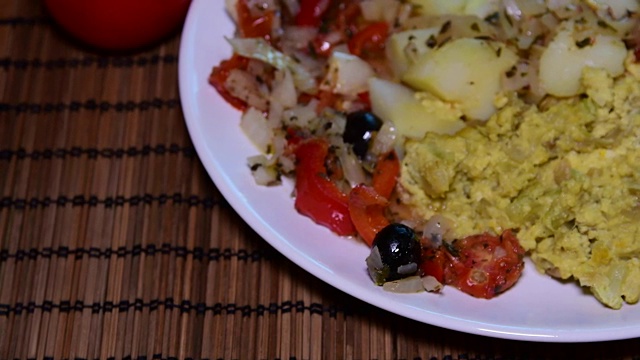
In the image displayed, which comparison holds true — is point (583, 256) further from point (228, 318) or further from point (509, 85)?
point (228, 318)

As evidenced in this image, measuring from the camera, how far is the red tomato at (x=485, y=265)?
198 centimetres

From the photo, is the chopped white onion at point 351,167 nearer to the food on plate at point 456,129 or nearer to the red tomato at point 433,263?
the food on plate at point 456,129

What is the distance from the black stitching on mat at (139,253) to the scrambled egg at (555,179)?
57cm

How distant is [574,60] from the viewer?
7.38 ft

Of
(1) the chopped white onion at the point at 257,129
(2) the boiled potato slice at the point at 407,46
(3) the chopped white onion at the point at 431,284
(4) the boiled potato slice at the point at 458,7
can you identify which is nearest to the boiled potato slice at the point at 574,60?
(4) the boiled potato slice at the point at 458,7

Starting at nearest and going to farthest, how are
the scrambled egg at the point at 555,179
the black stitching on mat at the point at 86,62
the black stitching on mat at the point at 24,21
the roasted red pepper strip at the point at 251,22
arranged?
the scrambled egg at the point at 555,179 < the roasted red pepper strip at the point at 251,22 < the black stitching on mat at the point at 86,62 < the black stitching on mat at the point at 24,21

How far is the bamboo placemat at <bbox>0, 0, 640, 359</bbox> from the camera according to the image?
2.23 metres

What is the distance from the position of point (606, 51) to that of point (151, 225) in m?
1.56

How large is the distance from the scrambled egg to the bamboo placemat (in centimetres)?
33

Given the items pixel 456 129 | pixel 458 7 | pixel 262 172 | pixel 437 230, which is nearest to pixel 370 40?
pixel 458 7

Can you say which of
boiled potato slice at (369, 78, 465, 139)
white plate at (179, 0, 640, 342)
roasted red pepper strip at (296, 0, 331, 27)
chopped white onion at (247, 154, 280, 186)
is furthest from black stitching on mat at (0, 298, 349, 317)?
roasted red pepper strip at (296, 0, 331, 27)

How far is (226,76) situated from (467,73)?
0.76 meters

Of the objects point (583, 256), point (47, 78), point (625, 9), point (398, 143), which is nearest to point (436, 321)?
point (583, 256)

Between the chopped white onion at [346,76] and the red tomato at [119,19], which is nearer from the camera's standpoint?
the chopped white onion at [346,76]
